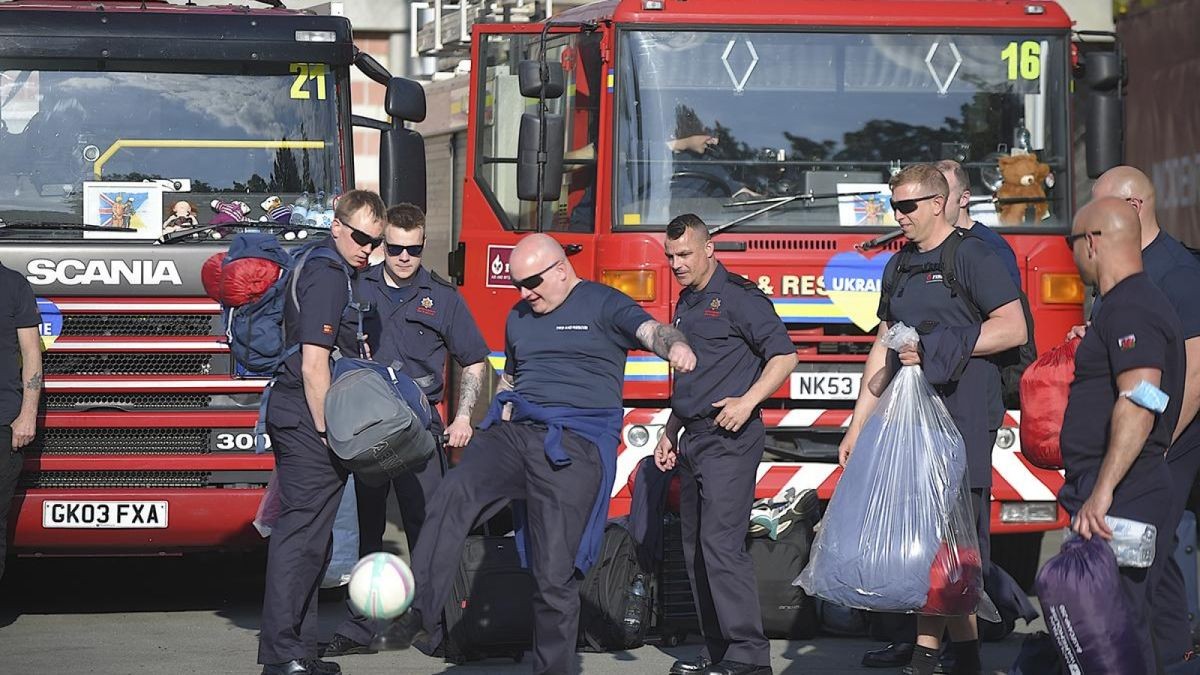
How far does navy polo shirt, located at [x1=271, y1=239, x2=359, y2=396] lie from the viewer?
682cm

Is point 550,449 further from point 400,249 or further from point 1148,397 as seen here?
point 1148,397

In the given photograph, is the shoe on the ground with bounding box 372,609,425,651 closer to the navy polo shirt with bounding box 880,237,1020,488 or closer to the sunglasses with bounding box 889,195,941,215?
the navy polo shirt with bounding box 880,237,1020,488

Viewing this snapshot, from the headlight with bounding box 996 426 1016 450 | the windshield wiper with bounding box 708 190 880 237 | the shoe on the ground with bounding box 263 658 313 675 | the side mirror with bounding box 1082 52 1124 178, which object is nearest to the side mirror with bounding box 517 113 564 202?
the windshield wiper with bounding box 708 190 880 237

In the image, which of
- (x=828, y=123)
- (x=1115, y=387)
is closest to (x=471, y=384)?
(x=828, y=123)

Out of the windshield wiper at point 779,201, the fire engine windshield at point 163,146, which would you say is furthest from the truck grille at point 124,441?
the windshield wiper at point 779,201

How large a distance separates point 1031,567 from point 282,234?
172 inches

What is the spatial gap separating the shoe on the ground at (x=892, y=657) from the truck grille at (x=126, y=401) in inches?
129

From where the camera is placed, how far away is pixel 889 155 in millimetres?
9297

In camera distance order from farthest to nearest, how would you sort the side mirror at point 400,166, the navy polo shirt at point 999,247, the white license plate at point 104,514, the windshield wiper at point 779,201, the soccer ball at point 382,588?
1. the side mirror at point 400,166
2. the windshield wiper at point 779,201
3. the white license plate at point 104,514
4. the navy polo shirt at point 999,247
5. the soccer ball at point 382,588

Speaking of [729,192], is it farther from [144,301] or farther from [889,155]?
[144,301]

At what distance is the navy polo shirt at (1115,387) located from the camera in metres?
5.32

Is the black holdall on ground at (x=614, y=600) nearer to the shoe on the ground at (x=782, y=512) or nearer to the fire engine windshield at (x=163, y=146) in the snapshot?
the shoe on the ground at (x=782, y=512)

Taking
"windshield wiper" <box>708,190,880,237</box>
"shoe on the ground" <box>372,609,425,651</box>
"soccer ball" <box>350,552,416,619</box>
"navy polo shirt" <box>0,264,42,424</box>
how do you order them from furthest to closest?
1. "windshield wiper" <box>708,190,880,237</box>
2. "navy polo shirt" <box>0,264,42,424</box>
3. "shoe on the ground" <box>372,609,425,651</box>
4. "soccer ball" <box>350,552,416,619</box>

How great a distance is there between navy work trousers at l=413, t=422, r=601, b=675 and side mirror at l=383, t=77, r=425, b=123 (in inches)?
115
